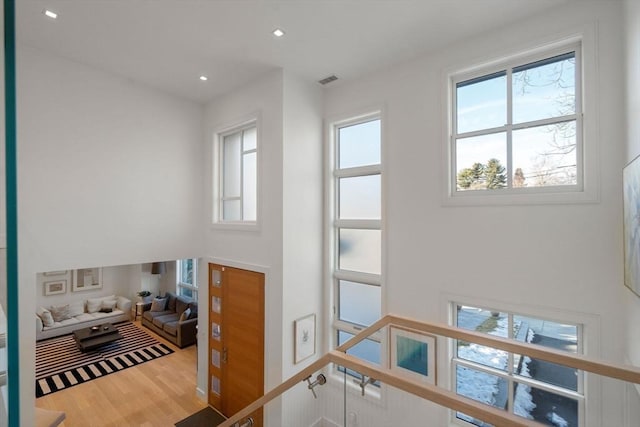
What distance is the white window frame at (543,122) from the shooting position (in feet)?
8.22

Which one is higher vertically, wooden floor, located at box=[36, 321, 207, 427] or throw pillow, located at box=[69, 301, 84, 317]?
throw pillow, located at box=[69, 301, 84, 317]

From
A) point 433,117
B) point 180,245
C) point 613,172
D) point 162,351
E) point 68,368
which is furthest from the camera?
point 162,351

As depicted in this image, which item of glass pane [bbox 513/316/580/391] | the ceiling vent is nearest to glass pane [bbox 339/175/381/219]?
the ceiling vent

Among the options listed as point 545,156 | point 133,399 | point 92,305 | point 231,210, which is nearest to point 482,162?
point 545,156

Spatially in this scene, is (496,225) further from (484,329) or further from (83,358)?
(83,358)

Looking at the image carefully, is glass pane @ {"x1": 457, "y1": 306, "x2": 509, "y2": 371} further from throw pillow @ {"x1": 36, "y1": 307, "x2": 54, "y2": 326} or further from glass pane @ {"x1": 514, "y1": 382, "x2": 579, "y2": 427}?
throw pillow @ {"x1": 36, "y1": 307, "x2": 54, "y2": 326}

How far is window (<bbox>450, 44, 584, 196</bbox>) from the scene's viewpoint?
2.71 m

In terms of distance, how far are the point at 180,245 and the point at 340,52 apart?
3.83m

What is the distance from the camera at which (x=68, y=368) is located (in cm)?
622

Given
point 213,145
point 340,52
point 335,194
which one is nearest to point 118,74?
point 213,145

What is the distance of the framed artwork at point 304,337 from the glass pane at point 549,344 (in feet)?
8.05

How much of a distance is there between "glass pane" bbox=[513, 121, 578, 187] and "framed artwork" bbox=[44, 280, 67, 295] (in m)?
11.4

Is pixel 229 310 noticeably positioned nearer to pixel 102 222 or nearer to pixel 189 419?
pixel 189 419

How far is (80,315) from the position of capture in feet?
28.0
